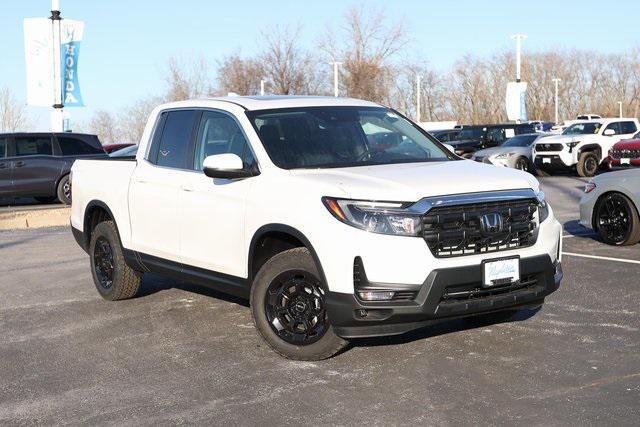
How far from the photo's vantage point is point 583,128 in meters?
28.6

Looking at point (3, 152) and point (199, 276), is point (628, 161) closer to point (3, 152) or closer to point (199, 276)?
point (3, 152)

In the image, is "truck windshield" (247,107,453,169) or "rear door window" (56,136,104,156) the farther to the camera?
"rear door window" (56,136,104,156)

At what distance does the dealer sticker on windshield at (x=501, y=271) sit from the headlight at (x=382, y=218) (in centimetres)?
53

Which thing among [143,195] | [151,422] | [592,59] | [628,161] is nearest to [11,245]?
[143,195]

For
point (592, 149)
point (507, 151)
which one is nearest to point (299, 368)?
point (592, 149)

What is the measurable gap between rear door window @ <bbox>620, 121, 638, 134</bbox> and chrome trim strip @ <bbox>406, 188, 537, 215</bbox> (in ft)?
74.6

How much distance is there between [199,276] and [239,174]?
3.32 feet

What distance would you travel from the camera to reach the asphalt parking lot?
4.99 meters

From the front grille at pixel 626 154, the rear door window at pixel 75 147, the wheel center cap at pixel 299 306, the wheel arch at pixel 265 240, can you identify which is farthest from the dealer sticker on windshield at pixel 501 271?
the front grille at pixel 626 154

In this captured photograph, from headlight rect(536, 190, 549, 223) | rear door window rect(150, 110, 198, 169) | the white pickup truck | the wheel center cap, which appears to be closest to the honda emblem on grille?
the white pickup truck

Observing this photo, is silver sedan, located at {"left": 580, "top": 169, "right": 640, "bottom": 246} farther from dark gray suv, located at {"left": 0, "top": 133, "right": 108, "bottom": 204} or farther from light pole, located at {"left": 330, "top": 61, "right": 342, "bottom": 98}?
light pole, located at {"left": 330, "top": 61, "right": 342, "bottom": 98}

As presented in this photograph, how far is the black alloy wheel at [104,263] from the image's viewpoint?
833 cm

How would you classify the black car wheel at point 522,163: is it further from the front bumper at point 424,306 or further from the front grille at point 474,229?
the front bumper at point 424,306

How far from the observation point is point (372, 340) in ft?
21.3
